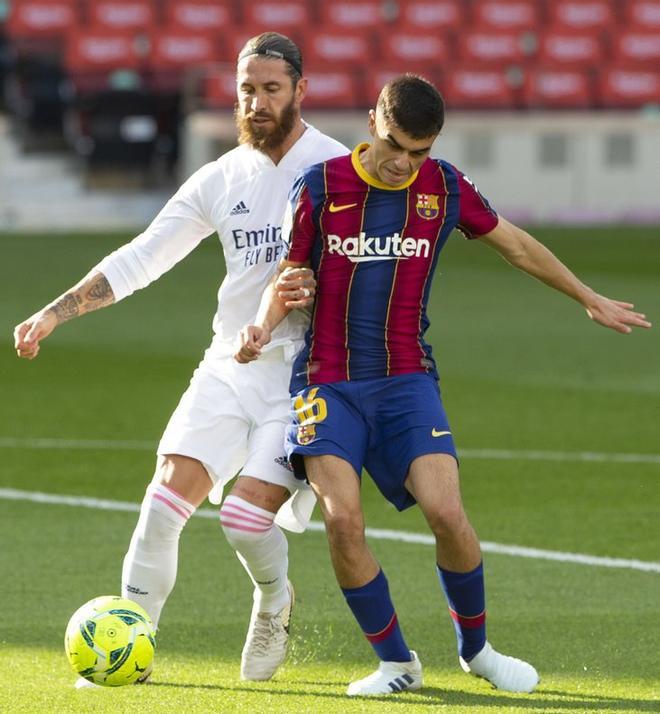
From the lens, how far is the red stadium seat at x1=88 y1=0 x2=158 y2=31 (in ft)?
89.5

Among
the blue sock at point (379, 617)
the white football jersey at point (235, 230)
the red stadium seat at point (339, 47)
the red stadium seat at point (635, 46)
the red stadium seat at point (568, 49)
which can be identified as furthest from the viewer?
the red stadium seat at point (635, 46)

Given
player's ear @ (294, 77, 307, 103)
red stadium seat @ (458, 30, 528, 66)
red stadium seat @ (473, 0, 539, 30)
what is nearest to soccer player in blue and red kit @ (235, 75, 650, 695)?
player's ear @ (294, 77, 307, 103)

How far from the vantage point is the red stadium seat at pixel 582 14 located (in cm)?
2912

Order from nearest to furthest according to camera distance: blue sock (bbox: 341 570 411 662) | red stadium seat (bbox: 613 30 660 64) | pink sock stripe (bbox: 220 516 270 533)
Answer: blue sock (bbox: 341 570 411 662) → pink sock stripe (bbox: 220 516 270 533) → red stadium seat (bbox: 613 30 660 64)

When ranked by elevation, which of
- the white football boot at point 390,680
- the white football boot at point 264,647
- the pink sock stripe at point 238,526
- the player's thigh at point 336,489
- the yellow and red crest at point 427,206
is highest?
the yellow and red crest at point 427,206

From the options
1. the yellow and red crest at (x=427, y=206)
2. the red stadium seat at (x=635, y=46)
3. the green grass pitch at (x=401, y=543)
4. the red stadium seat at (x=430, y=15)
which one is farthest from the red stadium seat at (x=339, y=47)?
the yellow and red crest at (x=427, y=206)

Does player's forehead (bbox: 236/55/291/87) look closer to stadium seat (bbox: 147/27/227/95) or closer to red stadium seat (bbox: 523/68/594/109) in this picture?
stadium seat (bbox: 147/27/227/95)

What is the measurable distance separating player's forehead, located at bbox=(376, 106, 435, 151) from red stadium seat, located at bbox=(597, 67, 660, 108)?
2302cm

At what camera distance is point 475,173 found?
25.5m

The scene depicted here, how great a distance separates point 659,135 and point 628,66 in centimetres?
204

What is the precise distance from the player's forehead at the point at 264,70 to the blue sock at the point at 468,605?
5.54 feet

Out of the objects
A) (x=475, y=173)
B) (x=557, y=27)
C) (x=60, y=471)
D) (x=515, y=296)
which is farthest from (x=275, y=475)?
(x=557, y=27)

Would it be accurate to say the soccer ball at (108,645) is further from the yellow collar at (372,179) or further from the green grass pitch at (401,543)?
the yellow collar at (372,179)

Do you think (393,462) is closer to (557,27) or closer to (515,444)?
(515,444)
